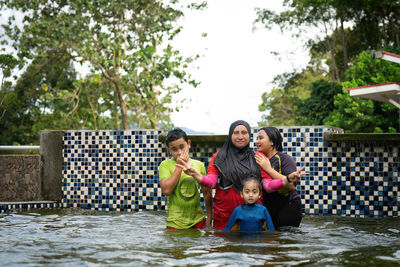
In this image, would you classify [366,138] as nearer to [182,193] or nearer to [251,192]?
[251,192]

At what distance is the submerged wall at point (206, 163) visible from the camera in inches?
315

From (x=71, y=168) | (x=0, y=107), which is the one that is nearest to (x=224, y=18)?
(x=0, y=107)

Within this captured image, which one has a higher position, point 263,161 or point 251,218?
point 263,161

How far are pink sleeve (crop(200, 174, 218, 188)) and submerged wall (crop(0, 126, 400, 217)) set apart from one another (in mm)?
2877

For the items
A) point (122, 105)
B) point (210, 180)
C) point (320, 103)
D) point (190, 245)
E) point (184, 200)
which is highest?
point (320, 103)

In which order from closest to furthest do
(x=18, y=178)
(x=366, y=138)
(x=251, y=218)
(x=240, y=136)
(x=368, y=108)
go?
(x=251, y=218)
(x=240, y=136)
(x=366, y=138)
(x=18, y=178)
(x=368, y=108)

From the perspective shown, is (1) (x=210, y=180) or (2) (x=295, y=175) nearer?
(2) (x=295, y=175)

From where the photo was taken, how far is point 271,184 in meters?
5.37

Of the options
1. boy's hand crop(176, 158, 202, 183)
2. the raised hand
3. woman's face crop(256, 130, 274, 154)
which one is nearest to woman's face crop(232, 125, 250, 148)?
the raised hand

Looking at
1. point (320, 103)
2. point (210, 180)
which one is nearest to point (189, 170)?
point (210, 180)

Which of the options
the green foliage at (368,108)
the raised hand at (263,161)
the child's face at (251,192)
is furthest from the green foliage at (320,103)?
the child's face at (251,192)

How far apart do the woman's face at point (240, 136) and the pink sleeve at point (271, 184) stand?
1.40 ft

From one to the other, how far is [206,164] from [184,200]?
303 cm

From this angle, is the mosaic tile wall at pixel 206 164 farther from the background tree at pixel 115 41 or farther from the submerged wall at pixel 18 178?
the background tree at pixel 115 41
